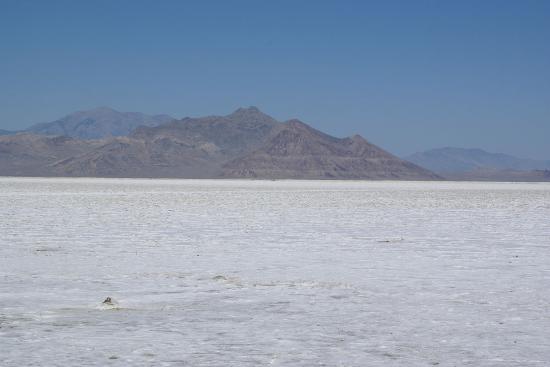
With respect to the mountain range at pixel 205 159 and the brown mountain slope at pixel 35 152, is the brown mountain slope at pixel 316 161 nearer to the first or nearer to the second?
the mountain range at pixel 205 159

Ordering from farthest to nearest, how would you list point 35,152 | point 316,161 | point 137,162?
point 35,152 < point 316,161 < point 137,162

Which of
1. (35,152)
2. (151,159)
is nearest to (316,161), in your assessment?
(151,159)

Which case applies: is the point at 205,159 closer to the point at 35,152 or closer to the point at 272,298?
the point at 35,152

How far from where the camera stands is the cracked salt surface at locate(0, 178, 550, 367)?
17.5 ft

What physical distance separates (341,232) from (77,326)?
29.8 ft

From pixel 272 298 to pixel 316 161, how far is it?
482ft


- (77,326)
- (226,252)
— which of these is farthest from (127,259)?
(77,326)

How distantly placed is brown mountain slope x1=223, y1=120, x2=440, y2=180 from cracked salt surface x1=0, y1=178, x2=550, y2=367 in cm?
12619

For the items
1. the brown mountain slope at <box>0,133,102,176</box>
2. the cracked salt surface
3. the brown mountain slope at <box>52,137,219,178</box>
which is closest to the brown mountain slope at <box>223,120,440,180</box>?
the brown mountain slope at <box>52,137,219,178</box>

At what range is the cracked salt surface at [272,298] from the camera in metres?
5.32

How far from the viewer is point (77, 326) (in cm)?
609

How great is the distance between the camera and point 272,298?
7.46 m

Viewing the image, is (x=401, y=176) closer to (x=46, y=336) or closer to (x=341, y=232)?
(x=341, y=232)

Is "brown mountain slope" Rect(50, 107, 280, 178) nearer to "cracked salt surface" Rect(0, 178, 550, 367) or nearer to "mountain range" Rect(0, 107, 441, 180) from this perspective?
"mountain range" Rect(0, 107, 441, 180)
